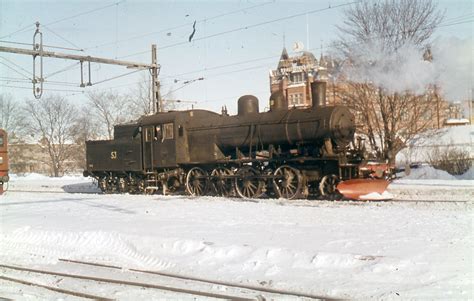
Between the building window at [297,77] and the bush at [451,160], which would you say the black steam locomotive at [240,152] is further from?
the building window at [297,77]

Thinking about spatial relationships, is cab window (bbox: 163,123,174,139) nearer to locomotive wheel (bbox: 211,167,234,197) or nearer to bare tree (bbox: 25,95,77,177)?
locomotive wheel (bbox: 211,167,234,197)

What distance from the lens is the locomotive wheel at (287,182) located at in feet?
51.4

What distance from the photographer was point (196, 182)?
19.2 meters

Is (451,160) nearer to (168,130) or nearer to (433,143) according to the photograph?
(433,143)

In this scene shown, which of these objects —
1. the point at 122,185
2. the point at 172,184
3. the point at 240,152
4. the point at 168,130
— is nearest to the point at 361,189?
the point at 240,152

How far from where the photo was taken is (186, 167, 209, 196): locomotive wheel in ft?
62.0

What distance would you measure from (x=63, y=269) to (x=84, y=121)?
5561 centimetres

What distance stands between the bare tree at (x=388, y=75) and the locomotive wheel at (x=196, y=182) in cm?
635

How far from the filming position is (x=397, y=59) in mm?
16141

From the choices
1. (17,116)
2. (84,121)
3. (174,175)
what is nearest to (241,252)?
(174,175)

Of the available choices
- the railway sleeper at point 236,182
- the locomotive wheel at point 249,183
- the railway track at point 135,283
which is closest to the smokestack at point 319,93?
the railway sleeper at point 236,182

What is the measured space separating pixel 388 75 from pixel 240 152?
19.5ft

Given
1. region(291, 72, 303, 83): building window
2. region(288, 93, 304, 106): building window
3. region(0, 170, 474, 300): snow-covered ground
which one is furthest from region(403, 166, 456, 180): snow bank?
region(291, 72, 303, 83): building window

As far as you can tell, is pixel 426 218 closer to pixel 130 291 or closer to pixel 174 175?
pixel 130 291
